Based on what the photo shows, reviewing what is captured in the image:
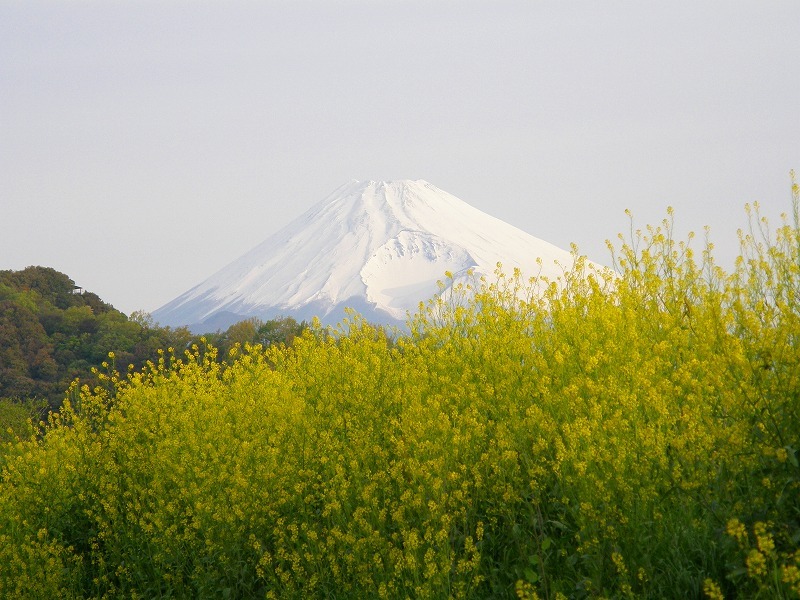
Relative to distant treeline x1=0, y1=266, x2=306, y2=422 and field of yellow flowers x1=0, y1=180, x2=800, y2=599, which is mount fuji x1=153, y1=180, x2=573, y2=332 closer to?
distant treeline x1=0, y1=266, x2=306, y2=422

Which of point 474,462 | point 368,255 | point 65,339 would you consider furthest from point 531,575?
point 368,255

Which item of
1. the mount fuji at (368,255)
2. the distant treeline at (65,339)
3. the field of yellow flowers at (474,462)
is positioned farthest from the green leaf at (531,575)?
the mount fuji at (368,255)

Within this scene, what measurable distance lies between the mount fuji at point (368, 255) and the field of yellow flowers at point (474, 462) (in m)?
98.3

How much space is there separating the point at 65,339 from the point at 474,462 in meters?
27.2

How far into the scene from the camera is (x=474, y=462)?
5.68m

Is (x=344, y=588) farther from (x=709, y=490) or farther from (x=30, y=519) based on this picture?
(x=30, y=519)

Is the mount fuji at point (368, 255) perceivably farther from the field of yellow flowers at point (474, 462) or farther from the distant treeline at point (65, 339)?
the field of yellow flowers at point (474, 462)

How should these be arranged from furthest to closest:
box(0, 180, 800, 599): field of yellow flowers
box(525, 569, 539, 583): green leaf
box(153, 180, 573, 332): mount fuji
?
box(153, 180, 573, 332): mount fuji, box(525, 569, 539, 583): green leaf, box(0, 180, 800, 599): field of yellow flowers

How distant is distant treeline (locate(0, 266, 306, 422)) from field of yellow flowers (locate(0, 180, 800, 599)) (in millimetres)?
13793

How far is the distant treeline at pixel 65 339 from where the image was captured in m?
25.1

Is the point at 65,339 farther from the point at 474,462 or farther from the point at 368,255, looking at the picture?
the point at 368,255

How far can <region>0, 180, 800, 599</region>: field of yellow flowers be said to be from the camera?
167 inches

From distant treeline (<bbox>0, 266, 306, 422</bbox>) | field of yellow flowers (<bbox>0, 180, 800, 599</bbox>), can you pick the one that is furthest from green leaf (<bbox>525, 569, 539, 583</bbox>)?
distant treeline (<bbox>0, 266, 306, 422</bbox>)

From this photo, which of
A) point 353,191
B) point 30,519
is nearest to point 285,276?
point 353,191
